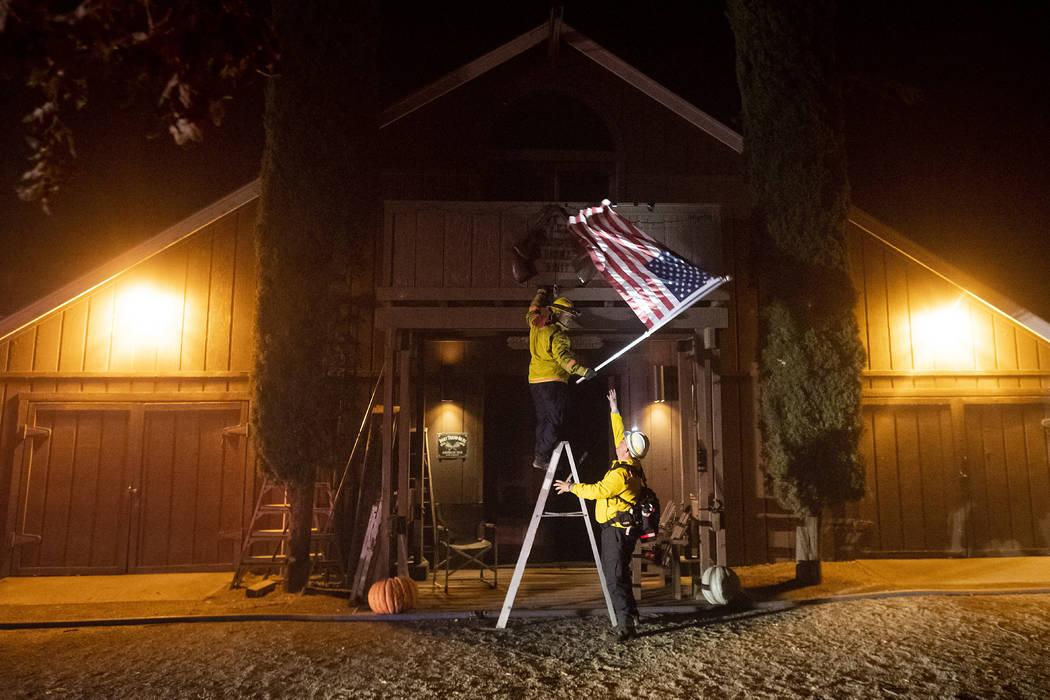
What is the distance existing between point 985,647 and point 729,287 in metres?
5.87

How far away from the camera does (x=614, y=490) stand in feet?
21.0

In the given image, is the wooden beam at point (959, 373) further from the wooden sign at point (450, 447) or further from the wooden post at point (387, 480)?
the wooden post at point (387, 480)

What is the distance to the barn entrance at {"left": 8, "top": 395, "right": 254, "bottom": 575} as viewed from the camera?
377 inches

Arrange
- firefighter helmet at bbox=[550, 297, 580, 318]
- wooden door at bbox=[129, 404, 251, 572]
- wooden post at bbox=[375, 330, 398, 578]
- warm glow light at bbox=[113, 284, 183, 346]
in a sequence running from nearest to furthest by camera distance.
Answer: firefighter helmet at bbox=[550, 297, 580, 318]
wooden post at bbox=[375, 330, 398, 578]
wooden door at bbox=[129, 404, 251, 572]
warm glow light at bbox=[113, 284, 183, 346]

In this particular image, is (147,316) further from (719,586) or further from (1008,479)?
(1008,479)

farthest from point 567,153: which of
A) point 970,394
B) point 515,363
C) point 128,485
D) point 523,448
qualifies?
point 128,485

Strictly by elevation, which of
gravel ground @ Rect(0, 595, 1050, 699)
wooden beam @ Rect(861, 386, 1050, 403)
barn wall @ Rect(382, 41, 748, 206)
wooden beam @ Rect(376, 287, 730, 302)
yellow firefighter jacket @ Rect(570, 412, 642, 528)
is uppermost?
barn wall @ Rect(382, 41, 748, 206)

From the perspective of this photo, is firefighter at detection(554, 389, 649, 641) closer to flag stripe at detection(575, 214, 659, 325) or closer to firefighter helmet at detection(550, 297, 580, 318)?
flag stripe at detection(575, 214, 659, 325)

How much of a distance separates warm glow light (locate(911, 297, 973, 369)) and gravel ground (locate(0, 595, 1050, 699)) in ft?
13.0

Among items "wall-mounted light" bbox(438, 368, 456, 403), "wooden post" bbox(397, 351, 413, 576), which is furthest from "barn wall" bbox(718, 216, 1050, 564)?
"wooden post" bbox(397, 351, 413, 576)

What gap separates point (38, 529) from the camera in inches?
376

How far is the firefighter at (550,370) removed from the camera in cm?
712

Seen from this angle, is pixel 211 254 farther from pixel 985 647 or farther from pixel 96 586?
pixel 985 647

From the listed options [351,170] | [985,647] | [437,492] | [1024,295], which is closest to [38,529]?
[437,492]
